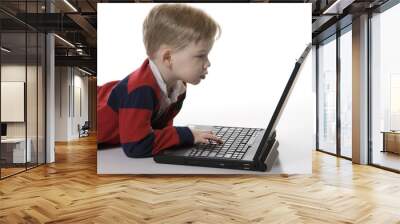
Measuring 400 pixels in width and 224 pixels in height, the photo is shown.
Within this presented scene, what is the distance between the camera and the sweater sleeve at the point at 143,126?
15.5ft

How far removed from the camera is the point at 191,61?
4.86m

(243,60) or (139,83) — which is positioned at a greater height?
(243,60)

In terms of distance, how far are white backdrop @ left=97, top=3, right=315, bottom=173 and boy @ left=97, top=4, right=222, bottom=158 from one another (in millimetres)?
395

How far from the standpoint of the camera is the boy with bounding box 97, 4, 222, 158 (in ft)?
15.2

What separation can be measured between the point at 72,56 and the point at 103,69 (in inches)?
290

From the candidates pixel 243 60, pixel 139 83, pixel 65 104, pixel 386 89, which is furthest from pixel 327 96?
pixel 65 104

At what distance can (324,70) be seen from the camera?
10.1 m

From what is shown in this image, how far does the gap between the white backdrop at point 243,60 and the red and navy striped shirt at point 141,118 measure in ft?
1.57

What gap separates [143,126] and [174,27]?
3.82ft

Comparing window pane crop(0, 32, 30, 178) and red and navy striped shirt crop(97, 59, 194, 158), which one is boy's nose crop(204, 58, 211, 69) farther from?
window pane crop(0, 32, 30, 178)

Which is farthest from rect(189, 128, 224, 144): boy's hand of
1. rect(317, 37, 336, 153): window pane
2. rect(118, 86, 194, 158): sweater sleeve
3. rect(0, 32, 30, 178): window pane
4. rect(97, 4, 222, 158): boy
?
rect(317, 37, 336, 153): window pane

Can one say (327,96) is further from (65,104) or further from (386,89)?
(65,104)

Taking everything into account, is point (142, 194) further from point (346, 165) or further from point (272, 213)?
point (346, 165)

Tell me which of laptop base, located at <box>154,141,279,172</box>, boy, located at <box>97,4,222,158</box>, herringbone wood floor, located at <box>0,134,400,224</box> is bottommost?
herringbone wood floor, located at <box>0,134,400,224</box>
